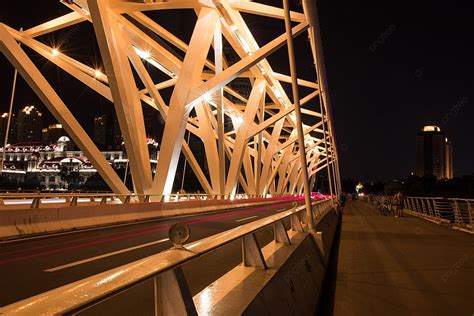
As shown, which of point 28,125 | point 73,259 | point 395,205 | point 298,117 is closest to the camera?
point 73,259

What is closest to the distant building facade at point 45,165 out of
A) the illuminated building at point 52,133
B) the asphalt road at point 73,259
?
the illuminated building at point 52,133

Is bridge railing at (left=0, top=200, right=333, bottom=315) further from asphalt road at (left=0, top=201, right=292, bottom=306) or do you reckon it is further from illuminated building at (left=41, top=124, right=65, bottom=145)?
illuminated building at (left=41, top=124, right=65, bottom=145)

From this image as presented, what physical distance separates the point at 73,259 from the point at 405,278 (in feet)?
22.0

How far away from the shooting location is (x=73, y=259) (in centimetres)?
973

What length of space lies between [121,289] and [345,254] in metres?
12.4

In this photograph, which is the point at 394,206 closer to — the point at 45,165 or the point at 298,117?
the point at 298,117

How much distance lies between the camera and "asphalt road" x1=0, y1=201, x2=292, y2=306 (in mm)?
7258

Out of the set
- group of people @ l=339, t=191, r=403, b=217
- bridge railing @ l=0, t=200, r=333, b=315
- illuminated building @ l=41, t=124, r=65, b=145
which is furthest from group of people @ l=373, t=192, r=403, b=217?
illuminated building @ l=41, t=124, r=65, b=145

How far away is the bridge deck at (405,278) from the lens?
25.2ft

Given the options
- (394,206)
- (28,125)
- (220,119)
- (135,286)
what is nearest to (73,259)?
(135,286)

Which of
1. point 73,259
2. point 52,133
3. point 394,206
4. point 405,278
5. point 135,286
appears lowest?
point 405,278

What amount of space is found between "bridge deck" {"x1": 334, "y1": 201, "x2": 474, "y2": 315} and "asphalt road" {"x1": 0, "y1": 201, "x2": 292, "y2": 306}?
7.64 ft

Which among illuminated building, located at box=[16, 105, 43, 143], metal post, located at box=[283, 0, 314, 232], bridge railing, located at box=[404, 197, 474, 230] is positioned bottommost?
bridge railing, located at box=[404, 197, 474, 230]

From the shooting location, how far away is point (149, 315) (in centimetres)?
539
